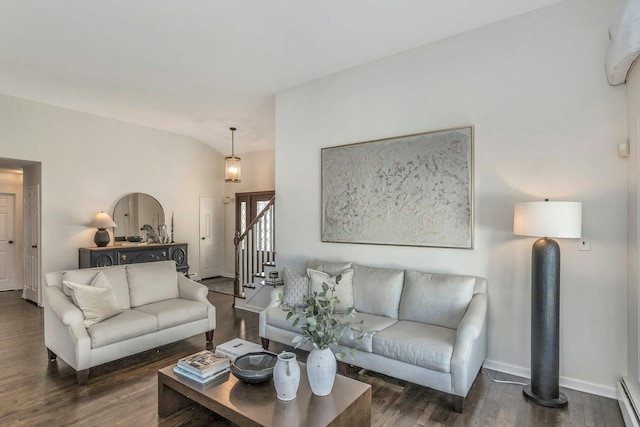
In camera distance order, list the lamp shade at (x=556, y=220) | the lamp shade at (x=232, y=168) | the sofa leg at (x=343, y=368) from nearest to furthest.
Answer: the lamp shade at (x=556, y=220), the sofa leg at (x=343, y=368), the lamp shade at (x=232, y=168)

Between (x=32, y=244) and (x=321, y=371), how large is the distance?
6173 millimetres

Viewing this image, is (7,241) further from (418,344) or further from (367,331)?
(418,344)

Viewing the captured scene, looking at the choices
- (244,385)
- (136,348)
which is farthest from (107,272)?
(244,385)

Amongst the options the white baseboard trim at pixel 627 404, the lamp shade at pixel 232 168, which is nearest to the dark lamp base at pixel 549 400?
the white baseboard trim at pixel 627 404

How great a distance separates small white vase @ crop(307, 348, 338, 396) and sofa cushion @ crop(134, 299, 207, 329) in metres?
2.08

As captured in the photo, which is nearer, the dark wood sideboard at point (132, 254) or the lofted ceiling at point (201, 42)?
the lofted ceiling at point (201, 42)

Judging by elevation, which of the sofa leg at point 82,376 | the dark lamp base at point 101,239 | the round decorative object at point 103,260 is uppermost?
the dark lamp base at point 101,239

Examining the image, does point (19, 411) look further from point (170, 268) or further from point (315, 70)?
point (315, 70)

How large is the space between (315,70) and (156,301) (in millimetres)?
3241

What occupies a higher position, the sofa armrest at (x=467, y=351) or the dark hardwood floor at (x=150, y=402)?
the sofa armrest at (x=467, y=351)

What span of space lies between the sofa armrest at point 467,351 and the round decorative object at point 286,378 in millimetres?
1218

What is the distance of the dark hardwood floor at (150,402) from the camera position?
2363mm

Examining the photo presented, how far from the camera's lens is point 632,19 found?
194 centimetres

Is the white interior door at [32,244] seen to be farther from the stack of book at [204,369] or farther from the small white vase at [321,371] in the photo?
the small white vase at [321,371]
